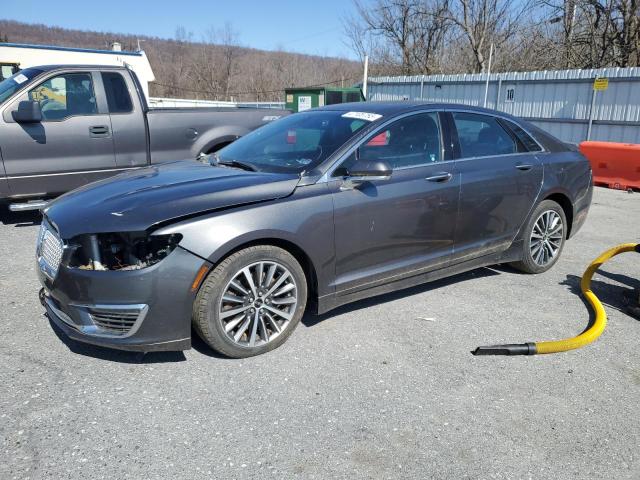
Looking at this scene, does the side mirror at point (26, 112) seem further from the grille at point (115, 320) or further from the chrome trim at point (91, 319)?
the grille at point (115, 320)

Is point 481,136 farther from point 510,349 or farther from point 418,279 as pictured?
point 510,349

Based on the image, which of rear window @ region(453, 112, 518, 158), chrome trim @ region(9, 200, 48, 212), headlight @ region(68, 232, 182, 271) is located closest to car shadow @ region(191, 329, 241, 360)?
headlight @ region(68, 232, 182, 271)

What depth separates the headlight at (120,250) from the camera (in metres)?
2.95

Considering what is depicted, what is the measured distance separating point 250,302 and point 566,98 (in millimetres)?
13253

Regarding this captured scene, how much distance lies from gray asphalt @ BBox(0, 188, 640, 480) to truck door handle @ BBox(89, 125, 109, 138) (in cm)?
298

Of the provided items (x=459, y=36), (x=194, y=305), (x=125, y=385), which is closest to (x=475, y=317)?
(x=194, y=305)

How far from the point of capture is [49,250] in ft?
10.8

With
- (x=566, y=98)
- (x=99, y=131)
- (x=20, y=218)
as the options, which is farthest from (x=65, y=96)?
(x=566, y=98)

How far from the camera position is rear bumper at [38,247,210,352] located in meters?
2.89

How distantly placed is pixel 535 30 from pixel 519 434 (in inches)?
1040

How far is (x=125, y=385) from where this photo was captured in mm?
3014

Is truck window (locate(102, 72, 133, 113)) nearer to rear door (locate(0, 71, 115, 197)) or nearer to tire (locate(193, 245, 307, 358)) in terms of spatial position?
rear door (locate(0, 71, 115, 197))

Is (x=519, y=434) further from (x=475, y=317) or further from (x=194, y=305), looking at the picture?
(x=194, y=305)

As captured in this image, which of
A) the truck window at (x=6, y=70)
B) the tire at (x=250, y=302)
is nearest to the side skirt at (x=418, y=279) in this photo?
the tire at (x=250, y=302)
